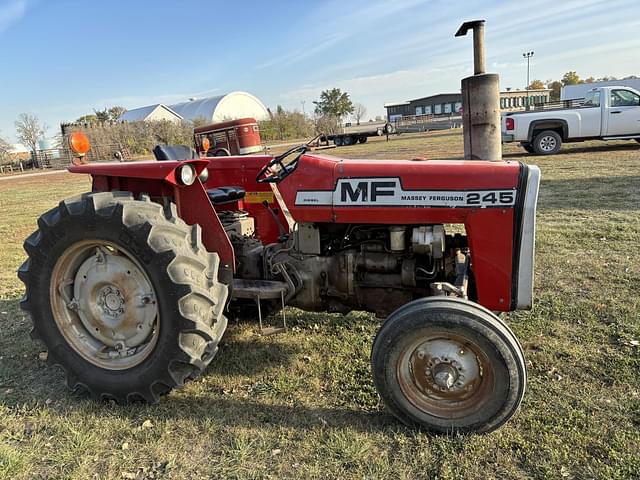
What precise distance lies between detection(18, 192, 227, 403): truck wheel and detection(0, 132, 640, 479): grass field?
0.83 ft

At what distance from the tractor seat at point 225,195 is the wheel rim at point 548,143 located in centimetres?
1272

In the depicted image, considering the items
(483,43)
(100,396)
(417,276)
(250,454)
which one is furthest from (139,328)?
(483,43)

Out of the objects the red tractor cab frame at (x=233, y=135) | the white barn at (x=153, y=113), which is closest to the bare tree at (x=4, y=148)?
the white barn at (x=153, y=113)

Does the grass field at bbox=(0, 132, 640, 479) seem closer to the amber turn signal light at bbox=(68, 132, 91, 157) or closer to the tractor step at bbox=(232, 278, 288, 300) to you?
the tractor step at bbox=(232, 278, 288, 300)

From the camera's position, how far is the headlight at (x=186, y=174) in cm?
283

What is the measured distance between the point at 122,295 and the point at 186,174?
811 mm

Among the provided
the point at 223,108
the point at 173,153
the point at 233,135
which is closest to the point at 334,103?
the point at 223,108

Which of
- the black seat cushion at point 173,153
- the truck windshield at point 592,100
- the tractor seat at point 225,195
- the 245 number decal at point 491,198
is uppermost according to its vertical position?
the truck windshield at point 592,100

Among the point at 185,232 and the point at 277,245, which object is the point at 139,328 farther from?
the point at 277,245

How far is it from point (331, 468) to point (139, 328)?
53.8 inches

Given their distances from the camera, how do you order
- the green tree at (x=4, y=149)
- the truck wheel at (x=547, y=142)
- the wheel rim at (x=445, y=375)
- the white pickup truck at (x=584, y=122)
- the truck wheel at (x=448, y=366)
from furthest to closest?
1. the green tree at (x=4, y=149)
2. the truck wheel at (x=547, y=142)
3. the white pickup truck at (x=584, y=122)
4. the wheel rim at (x=445, y=375)
5. the truck wheel at (x=448, y=366)

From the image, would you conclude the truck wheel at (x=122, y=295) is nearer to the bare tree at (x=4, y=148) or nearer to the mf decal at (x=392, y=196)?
the mf decal at (x=392, y=196)

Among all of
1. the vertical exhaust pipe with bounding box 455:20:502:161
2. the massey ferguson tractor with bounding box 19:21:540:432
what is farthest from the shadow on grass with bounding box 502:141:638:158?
the massey ferguson tractor with bounding box 19:21:540:432

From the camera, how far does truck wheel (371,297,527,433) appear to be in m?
2.25
